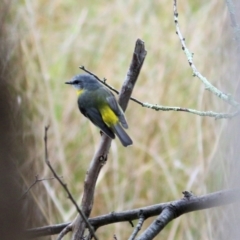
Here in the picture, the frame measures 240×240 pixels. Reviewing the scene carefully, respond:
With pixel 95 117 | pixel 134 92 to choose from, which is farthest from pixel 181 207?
pixel 134 92

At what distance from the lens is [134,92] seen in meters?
2.66

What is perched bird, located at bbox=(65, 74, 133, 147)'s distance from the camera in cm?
113

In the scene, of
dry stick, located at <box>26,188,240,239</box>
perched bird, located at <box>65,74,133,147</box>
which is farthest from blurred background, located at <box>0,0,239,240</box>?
dry stick, located at <box>26,188,240,239</box>

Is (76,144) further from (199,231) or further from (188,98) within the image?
(199,231)

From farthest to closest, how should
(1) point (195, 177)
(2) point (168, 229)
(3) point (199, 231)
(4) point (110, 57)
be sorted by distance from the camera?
1. (4) point (110, 57)
2. (2) point (168, 229)
3. (1) point (195, 177)
4. (3) point (199, 231)

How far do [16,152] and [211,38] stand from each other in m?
2.12

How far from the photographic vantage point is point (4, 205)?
313 mm

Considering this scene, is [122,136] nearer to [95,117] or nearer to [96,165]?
[95,117]

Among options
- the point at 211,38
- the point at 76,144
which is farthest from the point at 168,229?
the point at 211,38

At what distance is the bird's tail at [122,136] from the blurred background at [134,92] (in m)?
0.97

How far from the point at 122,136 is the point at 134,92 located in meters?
1.54

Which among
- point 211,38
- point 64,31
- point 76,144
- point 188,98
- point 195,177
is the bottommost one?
point 195,177

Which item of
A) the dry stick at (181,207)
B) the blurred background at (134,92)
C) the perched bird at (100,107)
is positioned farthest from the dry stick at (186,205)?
the blurred background at (134,92)

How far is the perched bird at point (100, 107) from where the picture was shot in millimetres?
1126
